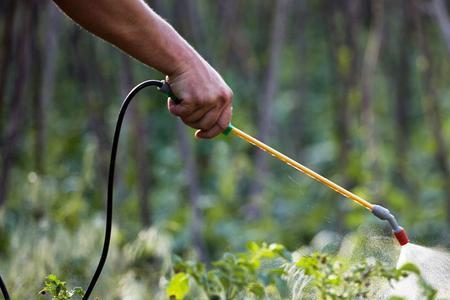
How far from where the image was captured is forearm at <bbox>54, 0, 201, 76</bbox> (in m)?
2.18

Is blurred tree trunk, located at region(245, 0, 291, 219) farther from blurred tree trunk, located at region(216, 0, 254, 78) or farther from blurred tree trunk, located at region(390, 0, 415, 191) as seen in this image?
blurred tree trunk, located at region(390, 0, 415, 191)

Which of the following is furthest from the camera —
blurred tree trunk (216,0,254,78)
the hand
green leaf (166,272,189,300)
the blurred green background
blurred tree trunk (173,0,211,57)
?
blurred tree trunk (216,0,254,78)

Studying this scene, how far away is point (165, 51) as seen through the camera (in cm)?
230

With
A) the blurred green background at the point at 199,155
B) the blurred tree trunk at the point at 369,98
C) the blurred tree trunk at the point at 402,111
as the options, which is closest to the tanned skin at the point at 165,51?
the blurred green background at the point at 199,155

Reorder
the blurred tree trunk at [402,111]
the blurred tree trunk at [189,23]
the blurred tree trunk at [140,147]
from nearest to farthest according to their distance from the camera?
the blurred tree trunk at [140,147], the blurred tree trunk at [189,23], the blurred tree trunk at [402,111]

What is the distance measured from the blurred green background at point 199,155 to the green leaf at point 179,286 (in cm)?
74

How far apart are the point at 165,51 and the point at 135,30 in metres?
0.10

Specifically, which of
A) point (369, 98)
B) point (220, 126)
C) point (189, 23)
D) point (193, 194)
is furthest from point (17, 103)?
point (220, 126)

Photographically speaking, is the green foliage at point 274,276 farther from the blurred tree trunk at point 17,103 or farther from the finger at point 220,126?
the blurred tree trunk at point 17,103

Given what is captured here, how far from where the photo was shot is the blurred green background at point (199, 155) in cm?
480

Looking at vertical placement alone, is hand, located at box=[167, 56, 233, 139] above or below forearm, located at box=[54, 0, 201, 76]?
below

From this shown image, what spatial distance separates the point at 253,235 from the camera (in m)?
6.50

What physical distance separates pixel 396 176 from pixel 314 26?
14.5 feet

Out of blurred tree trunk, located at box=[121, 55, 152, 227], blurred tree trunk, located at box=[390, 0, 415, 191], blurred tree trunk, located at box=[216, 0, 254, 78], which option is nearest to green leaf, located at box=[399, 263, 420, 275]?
blurred tree trunk, located at box=[121, 55, 152, 227]
